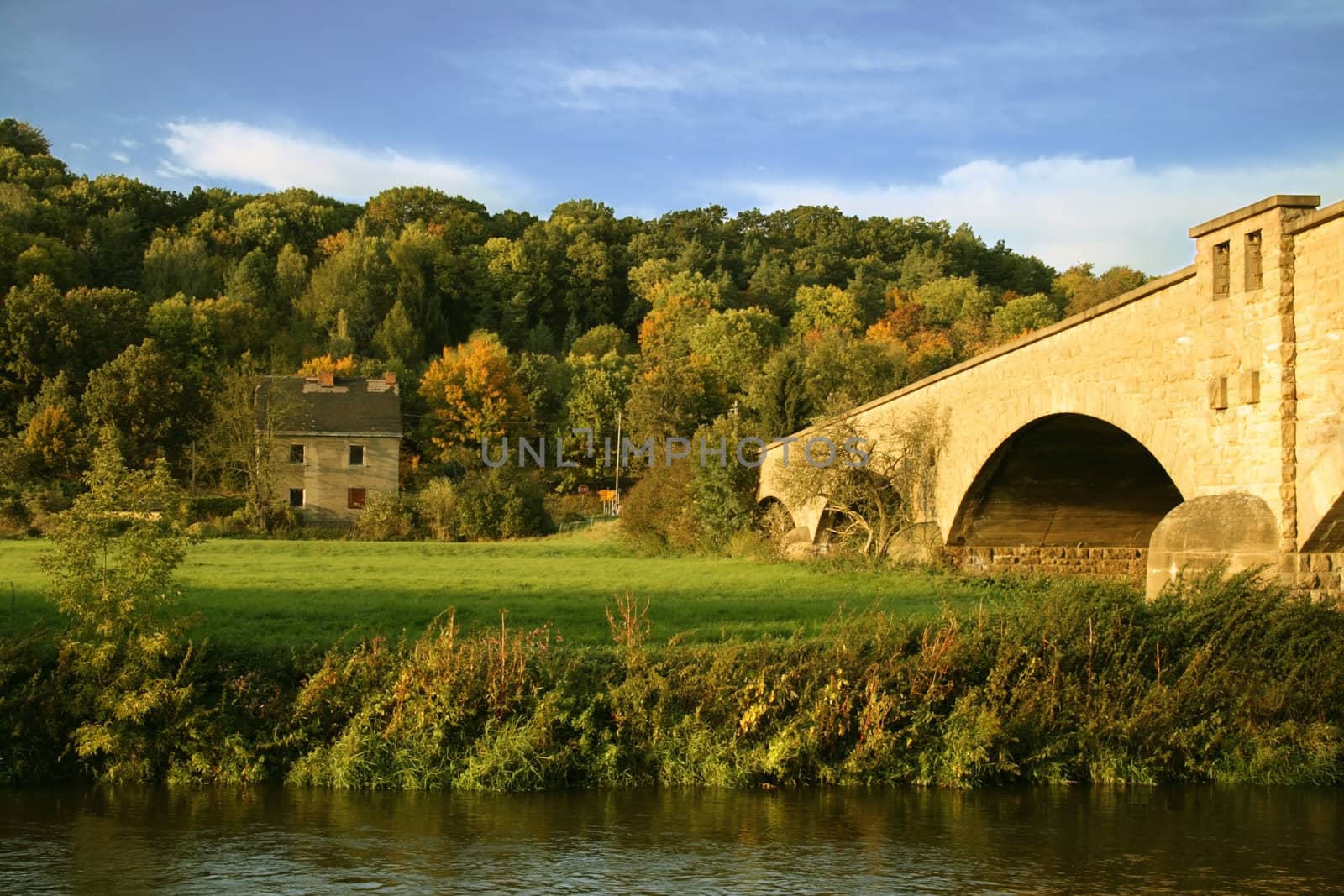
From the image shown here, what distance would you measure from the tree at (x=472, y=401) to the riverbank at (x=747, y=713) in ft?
144

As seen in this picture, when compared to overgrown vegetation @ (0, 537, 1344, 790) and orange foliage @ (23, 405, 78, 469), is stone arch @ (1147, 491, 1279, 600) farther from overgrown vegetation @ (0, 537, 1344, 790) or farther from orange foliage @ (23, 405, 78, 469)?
orange foliage @ (23, 405, 78, 469)

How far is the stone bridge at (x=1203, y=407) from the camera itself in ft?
37.9

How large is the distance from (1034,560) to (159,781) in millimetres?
15838

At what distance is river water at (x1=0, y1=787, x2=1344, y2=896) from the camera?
7.05 m

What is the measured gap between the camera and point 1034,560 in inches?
850

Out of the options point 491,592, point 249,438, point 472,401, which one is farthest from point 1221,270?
point 472,401

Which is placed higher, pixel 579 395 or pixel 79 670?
pixel 579 395

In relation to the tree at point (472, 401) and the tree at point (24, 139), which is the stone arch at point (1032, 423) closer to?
the tree at point (472, 401)

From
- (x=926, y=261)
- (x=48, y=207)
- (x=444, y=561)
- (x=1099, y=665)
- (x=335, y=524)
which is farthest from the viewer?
(x=926, y=261)

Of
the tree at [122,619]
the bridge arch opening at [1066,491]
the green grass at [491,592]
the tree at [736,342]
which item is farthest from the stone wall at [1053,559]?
the tree at [736,342]

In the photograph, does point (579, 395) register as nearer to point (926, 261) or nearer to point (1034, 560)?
point (926, 261)

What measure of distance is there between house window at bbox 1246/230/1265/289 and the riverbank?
11.9 ft

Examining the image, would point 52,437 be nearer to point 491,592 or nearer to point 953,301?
point 491,592

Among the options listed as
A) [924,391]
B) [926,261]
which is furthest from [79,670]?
[926,261]
